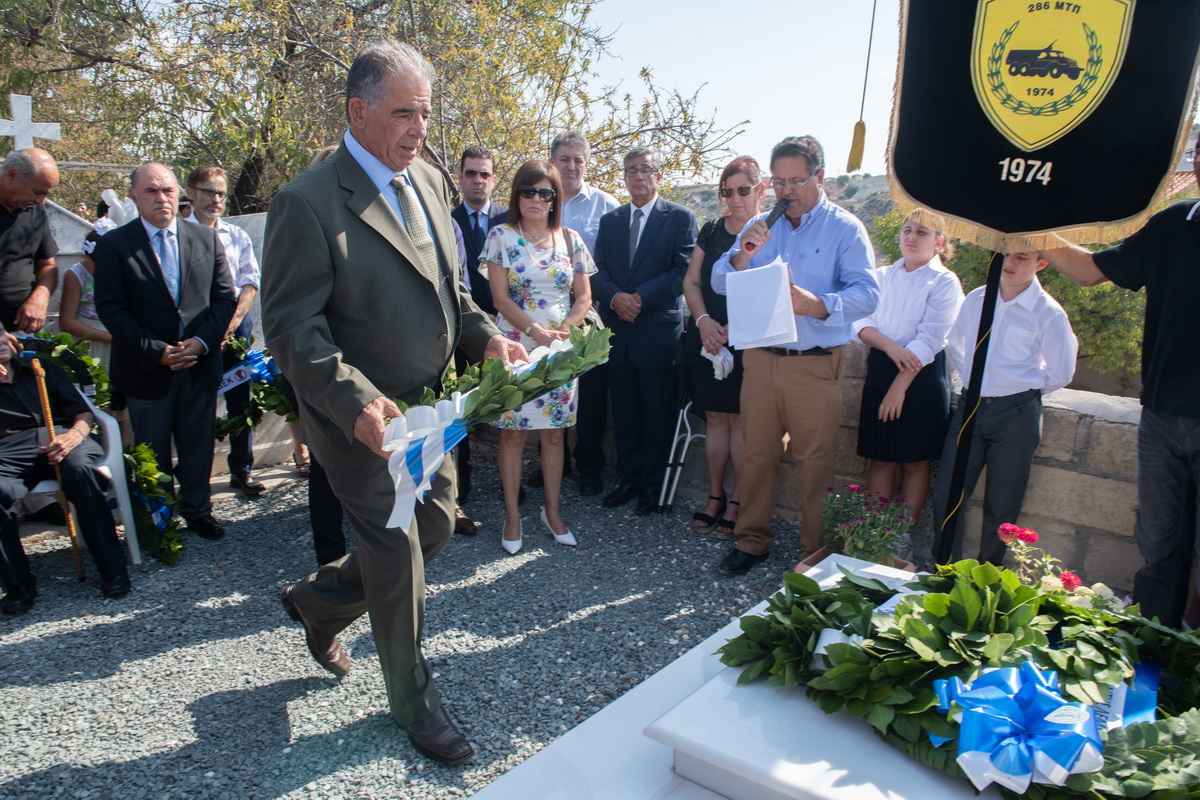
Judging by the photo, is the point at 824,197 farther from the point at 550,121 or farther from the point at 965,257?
the point at 965,257

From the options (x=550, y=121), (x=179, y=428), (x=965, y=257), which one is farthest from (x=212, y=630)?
(x=965, y=257)

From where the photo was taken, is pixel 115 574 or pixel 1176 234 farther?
pixel 115 574

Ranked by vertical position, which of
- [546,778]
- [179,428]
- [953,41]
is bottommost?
[546,778]

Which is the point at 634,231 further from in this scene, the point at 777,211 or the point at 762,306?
the point at 762,306

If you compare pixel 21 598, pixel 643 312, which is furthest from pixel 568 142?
pixel 21 598

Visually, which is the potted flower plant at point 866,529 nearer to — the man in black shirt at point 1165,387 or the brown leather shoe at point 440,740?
the man in black shirt at point 1165,387

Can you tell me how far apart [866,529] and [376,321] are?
8.26 feet

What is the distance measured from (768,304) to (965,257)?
1047cm

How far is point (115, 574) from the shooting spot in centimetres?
425

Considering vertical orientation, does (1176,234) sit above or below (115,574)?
above

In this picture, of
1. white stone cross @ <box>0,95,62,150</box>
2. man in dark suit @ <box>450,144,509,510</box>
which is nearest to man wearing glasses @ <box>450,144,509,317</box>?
man in dark suit @ <box>450,144,509,510</box>

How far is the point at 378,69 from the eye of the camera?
2666 millimetres

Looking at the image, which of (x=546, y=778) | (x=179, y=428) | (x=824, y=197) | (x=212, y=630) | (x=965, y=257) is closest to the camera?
(x=546, y=778)

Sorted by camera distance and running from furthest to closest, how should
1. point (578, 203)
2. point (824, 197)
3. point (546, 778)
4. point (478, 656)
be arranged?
point (578, 203), point (824, 197), point (478, 656), point (546, 778)
